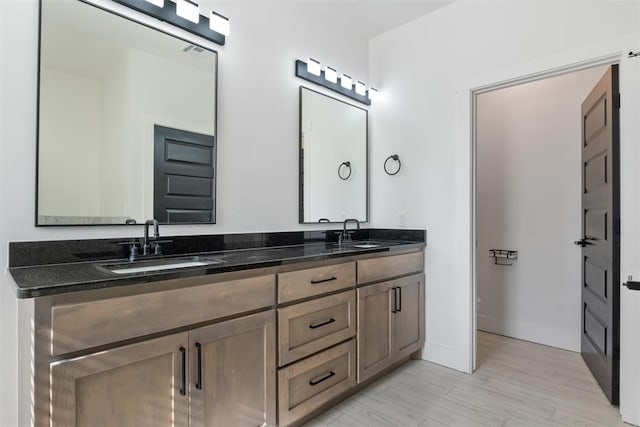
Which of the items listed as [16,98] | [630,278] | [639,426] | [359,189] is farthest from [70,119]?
[639,426]

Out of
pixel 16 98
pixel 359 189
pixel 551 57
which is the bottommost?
pixel 359 189

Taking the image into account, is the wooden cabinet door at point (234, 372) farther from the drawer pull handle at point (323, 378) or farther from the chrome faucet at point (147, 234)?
the chrome faucet at point (147, 234)

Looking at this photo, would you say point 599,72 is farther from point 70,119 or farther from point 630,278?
Result: point 70,119

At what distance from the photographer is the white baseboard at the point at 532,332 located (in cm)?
297

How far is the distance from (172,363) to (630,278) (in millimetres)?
2357

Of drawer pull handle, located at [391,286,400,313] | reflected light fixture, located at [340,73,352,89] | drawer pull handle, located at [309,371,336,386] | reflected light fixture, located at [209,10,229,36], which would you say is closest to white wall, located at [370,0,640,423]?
reflected light fixture, located at [340,73,352,89]

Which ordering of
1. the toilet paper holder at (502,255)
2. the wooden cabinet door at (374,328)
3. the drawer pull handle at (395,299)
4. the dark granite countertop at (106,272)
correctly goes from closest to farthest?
the dark granite countertop at (106,272) < the wooden cabinet door at (374,328) < the drawer pull handle at (395,299) < the toilet paper holder at (502,255)

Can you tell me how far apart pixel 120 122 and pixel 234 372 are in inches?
51.3

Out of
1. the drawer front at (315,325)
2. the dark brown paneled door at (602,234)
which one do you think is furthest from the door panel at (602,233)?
the drawer front at (315,325)

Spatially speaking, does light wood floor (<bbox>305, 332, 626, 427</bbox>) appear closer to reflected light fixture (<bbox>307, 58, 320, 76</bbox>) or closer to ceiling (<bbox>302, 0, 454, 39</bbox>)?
reflected light fixture (<bbox>307, 58, 320, 76</bbox>)

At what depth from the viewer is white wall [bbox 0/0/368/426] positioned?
141cm

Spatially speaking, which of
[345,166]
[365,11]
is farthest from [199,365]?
[365,11]

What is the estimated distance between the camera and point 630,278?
1.92 m

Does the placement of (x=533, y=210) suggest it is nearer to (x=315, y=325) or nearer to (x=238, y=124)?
(x=315, y=325)
